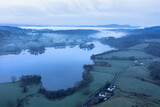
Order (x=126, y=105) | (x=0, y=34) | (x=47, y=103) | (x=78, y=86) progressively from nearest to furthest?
(x=126, y=105) → (x=47, y=103) → (x=78, y=86) → (x=0, y=34)

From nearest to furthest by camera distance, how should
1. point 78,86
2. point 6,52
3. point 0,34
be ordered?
1. point 78,86
2. point 6,52
3. point 0,34

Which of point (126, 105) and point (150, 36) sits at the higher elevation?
point (150, 36)

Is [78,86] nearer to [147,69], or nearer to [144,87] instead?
[144,87]

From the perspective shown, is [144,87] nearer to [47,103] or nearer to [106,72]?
[106,72]

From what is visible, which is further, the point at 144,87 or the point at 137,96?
the point at 144,87

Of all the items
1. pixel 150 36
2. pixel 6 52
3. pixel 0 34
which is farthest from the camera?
pixel 150 36

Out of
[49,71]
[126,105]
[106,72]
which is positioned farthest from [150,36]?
[126,105]

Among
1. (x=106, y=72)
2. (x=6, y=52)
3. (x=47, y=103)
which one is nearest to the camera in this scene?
(x=47, y=103)

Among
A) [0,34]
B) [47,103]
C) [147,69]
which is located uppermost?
[0,34]

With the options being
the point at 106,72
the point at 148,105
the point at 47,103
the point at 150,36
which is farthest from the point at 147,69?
the point at 150,36
